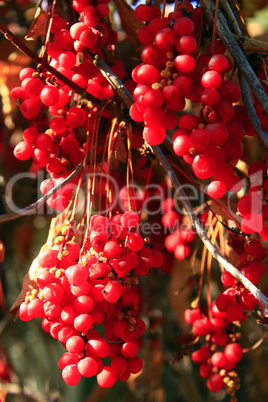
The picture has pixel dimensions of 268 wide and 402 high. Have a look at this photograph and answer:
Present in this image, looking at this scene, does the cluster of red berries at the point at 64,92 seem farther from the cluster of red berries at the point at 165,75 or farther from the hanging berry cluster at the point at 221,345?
the hanging berry cluster at the point at 221,345

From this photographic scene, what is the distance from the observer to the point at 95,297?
62 cm

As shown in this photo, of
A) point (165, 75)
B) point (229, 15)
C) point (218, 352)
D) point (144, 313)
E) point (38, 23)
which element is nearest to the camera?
point (165, 75)

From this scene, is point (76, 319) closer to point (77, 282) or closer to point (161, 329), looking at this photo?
point (77, 282)

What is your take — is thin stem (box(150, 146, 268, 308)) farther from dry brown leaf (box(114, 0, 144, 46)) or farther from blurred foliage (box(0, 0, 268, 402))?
blurred foliage (box(0, 0, 268, 402))

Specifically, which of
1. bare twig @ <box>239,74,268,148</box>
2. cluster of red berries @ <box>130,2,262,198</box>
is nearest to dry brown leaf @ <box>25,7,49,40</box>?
cluster of red berries @ <box>130,2,262,198</box>

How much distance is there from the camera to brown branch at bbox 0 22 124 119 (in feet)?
2.00

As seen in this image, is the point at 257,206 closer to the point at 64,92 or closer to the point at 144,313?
the point at 64,92

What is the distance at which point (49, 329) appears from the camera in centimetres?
66

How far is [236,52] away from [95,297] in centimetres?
39

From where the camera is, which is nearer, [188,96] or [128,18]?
[188,96]

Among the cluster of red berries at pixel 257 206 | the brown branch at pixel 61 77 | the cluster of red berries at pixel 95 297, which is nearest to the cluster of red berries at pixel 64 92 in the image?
the brown branch at pixel 61 77

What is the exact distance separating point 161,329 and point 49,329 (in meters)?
0.80

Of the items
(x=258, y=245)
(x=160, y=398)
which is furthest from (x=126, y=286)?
(x=160, y=398)

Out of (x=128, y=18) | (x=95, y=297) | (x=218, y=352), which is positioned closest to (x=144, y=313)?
(x=218, y=352)
